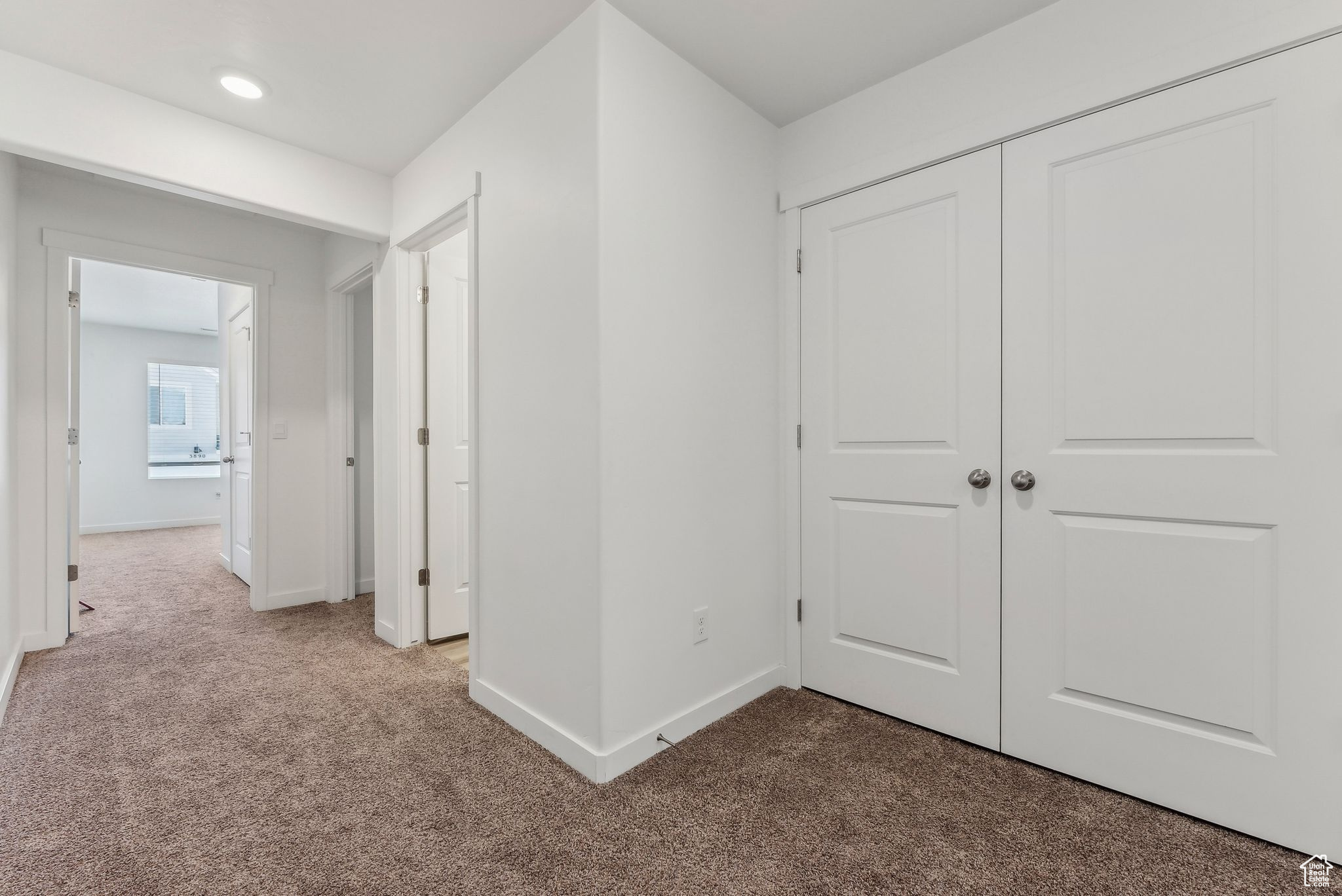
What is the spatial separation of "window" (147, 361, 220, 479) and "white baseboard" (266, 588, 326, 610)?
14.7 ft

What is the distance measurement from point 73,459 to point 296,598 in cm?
131

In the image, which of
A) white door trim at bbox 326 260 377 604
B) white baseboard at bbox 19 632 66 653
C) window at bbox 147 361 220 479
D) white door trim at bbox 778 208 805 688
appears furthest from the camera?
window at bbox 147 361 220 479

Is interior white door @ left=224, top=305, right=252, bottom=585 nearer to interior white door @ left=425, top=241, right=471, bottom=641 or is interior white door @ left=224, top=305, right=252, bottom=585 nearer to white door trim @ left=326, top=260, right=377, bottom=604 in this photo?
white door trim @ left=326, top=260, right=377, bottom=604

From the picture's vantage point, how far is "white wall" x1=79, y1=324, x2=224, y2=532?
21.8 ft

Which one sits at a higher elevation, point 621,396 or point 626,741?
point 621,396

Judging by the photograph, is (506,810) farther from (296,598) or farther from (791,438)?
(296,598)

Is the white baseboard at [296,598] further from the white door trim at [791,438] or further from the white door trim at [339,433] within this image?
the white door trim at [791,438]

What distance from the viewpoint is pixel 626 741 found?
1.81 m

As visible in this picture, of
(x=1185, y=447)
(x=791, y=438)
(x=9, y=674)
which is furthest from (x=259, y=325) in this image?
(x=1185, y=447)

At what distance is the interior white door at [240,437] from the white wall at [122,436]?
285 cm

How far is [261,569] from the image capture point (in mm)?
3496

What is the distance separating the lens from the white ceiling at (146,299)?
16.3ft

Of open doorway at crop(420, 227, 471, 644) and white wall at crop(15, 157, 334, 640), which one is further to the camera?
open doorway at crop(420, 227, 471, 644)
